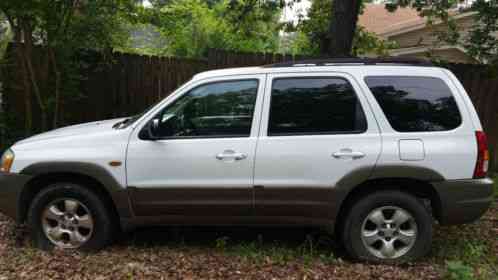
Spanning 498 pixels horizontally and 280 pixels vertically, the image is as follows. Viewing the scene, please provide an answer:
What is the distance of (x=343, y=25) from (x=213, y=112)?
4353 mm

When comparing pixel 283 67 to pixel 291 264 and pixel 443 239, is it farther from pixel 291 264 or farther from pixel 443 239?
pixel 443 239

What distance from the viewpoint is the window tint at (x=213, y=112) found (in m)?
4.05

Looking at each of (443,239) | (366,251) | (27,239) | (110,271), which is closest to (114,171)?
(110,271)

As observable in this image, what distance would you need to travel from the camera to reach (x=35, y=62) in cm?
695

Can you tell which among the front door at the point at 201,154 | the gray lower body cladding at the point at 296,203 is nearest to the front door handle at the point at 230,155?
the front door at the point at 201,154

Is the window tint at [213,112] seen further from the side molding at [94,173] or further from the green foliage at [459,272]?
the green foliage at [459,272]

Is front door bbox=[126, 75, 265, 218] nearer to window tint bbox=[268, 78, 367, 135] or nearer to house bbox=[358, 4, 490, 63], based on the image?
window tint bbox=[268, 78, 367, 135]

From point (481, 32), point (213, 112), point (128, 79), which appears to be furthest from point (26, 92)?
point (481, 32)

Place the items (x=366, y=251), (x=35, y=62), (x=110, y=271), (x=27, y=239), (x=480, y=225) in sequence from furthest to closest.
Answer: (x=35, y=62)
(x=480, y=225)
(x=27, y=239)
(x=366, y=251)
(x=110, y=271)

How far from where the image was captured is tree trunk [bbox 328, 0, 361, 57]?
754 cm

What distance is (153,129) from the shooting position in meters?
4.00

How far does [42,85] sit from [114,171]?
3763mm

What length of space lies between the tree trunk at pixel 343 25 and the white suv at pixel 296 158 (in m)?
3.61

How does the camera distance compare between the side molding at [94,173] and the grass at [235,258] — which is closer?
the grass at [235,258]
